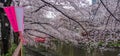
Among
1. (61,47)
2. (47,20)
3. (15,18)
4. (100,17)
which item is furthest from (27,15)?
(61,47)

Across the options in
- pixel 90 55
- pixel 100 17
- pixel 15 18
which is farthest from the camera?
pixel 90 55

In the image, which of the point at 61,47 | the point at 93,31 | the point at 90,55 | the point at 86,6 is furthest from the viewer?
the point at 61,47

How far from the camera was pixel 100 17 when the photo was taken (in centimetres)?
873

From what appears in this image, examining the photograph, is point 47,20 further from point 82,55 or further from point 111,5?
point 82,55

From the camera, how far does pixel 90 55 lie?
→ 19578 mm

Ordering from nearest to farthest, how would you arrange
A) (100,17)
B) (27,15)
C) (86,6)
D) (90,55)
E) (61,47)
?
(100,17)
(86,6)
(27,15)
(90,55)
(61,47)

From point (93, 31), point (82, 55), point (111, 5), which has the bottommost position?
point (82, 55)

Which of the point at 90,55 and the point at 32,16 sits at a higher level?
the point at 32,16

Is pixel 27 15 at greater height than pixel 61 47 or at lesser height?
greater

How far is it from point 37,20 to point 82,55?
9203mm

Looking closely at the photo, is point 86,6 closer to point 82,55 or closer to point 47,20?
point 47,20

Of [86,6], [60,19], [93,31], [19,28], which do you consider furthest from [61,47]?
[19,28]

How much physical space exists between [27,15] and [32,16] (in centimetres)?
22

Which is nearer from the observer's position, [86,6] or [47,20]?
[86,6]
